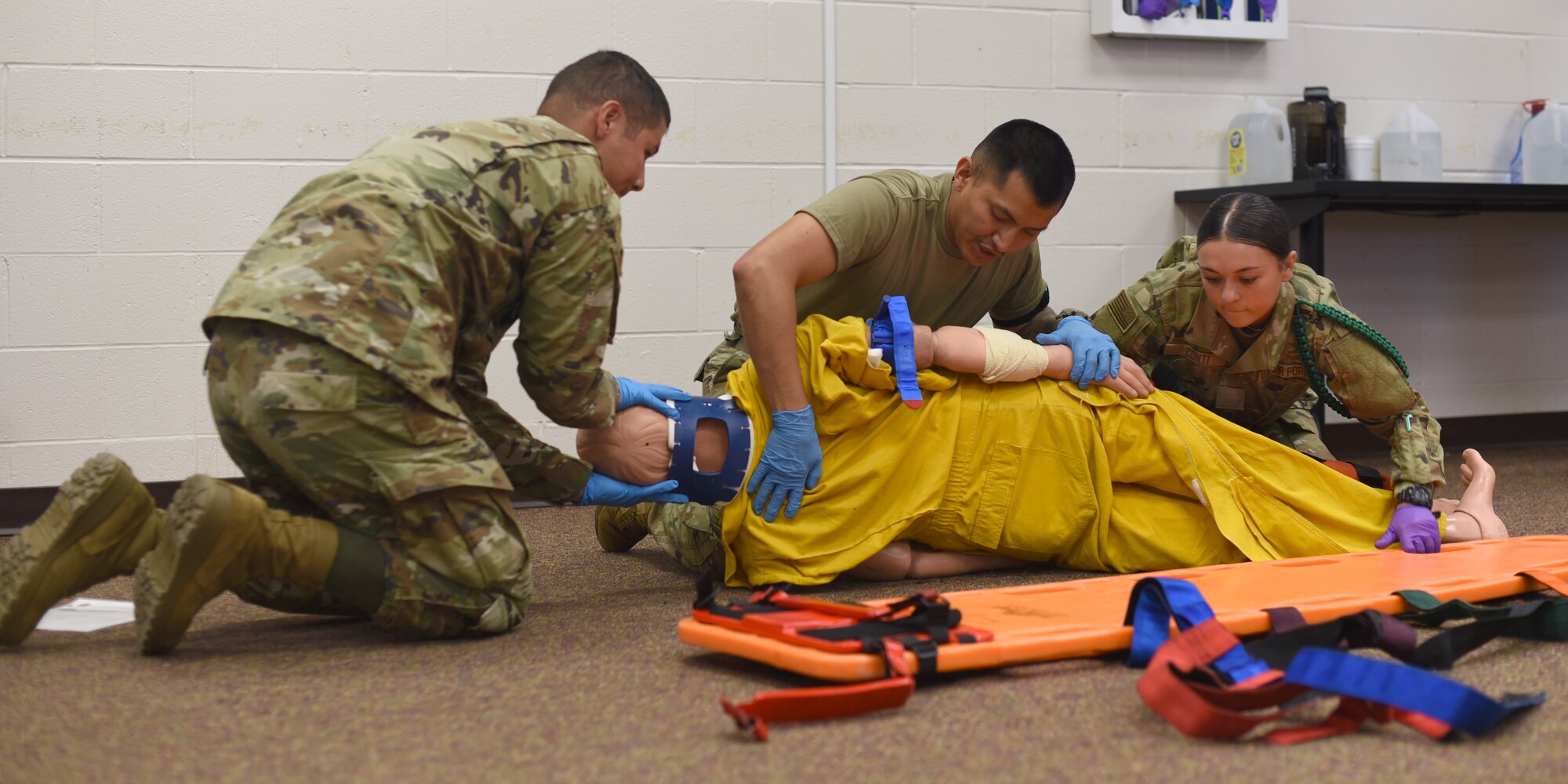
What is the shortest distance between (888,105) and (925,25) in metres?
0.24

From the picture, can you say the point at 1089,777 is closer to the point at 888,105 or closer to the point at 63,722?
the point at 63,722

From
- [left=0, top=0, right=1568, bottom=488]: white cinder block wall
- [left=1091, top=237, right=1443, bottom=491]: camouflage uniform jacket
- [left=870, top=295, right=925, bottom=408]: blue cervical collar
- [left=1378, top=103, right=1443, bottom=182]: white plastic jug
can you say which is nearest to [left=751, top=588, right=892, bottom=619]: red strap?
[left=870, top=295, right=925, bottom=408]: blue cervical collar

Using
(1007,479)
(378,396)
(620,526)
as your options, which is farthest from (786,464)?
(378,396)

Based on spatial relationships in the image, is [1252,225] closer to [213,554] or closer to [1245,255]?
[1245,255]

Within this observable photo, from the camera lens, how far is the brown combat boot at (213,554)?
4.78ft

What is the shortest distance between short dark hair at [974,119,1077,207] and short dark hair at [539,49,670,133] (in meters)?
A: 0.57

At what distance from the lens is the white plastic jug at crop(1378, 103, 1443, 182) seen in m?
3.71

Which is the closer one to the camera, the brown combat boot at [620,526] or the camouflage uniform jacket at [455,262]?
the camouflage uniform jacket at [455,262]

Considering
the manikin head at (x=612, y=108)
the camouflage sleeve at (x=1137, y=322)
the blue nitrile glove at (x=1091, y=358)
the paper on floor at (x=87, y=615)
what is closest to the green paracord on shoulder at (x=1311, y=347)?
the camouflage sleeve at (x=1137, y=322)

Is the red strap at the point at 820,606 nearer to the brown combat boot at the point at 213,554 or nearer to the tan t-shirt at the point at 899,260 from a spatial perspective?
the brown combat boot at the point at 213,554

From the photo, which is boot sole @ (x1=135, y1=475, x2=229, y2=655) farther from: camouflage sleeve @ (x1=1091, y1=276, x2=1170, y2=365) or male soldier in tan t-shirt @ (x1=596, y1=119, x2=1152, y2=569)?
camouflage sleeve @ (x1=1091, y1=276, x2=1170, y2=365)

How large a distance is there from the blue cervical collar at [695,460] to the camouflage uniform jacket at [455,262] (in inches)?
6.9

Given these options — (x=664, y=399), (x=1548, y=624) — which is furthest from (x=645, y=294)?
(x=1548, y=624)

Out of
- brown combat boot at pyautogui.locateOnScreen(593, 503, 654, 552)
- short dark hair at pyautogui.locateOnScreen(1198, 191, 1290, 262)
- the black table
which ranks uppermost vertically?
the black table
